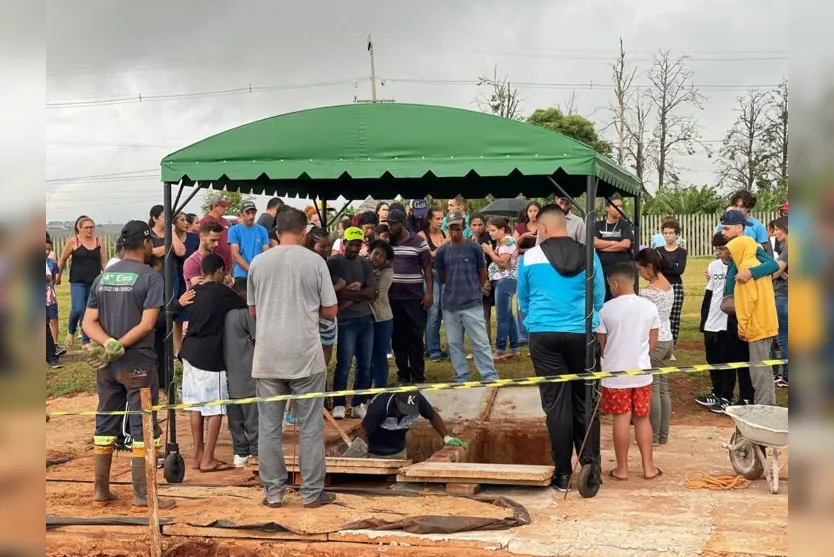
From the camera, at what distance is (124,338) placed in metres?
6.07

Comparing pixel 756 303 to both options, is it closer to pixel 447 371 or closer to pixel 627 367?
pixel 627 367

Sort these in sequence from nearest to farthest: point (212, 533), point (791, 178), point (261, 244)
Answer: point (791, 178)
point (212, 533)
point (261, 244)

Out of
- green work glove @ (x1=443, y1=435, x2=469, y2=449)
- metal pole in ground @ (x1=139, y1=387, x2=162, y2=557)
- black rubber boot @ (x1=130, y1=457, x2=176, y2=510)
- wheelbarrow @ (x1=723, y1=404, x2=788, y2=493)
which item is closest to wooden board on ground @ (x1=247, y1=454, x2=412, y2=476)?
green work glove @ (x1=443, y1=435, x2=469, y2=449)

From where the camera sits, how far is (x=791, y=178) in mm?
1175

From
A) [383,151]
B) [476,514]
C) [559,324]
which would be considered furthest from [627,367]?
[383,151]

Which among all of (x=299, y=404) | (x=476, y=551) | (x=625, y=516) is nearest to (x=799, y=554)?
(x=476, y=551)

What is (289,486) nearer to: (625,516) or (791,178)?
(625,516)

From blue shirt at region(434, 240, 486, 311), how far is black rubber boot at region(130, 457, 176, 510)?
167 inches

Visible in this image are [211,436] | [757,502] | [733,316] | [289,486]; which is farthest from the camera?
[733,316]

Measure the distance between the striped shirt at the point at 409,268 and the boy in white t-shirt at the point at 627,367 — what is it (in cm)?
344

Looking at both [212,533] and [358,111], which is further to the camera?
[358,111]

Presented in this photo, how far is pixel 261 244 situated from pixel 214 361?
13.6 ft

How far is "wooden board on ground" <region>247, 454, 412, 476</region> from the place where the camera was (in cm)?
662

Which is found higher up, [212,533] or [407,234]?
[407,234]
